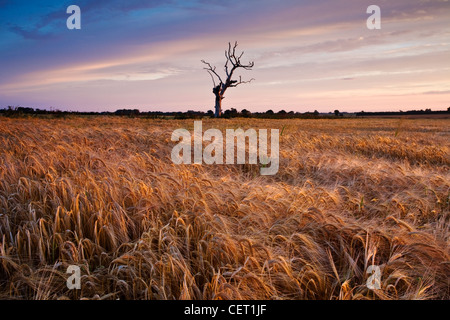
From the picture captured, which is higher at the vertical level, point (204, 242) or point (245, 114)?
point (245, 114)

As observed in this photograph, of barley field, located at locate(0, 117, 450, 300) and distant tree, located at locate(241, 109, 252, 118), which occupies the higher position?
distant tree, located at locate(241, 109, 252, 118)

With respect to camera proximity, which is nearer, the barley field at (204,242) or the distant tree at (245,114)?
the barley field at (204,242)

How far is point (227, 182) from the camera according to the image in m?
4.18

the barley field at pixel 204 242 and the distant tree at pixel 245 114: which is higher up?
the distant tree at pixel 245 114

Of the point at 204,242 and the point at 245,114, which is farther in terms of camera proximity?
the point at 245,114

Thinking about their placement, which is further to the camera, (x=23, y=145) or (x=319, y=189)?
(x=23, y=145)

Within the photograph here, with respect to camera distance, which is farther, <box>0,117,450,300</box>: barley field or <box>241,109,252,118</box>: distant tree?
<box>241,109,252,118</box>: distant tree

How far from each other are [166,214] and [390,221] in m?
2.53
